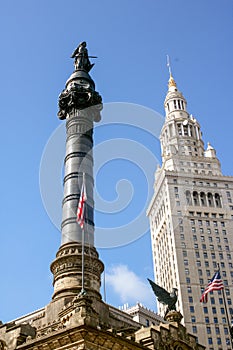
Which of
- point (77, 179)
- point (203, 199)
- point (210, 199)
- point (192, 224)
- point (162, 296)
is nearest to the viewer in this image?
point (162, 296)

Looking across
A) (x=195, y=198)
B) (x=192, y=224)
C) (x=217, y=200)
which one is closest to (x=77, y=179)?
(x=192, y=224)

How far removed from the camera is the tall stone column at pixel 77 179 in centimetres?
3434

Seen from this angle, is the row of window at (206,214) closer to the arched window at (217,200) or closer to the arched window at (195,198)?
the arched window at (217,200)

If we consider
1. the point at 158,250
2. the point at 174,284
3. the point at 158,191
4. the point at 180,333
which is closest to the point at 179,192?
the point at 158,191

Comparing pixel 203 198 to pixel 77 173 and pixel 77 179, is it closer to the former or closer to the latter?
pixel 77 173

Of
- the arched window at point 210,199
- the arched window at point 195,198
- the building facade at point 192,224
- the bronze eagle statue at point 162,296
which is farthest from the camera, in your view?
the arched window at point 210,199

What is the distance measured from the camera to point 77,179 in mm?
39094

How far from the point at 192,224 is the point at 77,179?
247ft

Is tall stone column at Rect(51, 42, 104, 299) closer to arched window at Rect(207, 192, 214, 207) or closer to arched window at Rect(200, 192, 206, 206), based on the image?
arched window at Rect(200, 192, 206, 206)

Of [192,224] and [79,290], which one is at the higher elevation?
[192,224]

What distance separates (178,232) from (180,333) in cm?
7986

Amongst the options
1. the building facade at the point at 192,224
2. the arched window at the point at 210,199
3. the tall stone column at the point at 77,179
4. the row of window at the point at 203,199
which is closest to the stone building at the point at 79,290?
the tall stone column at the point at 77,179

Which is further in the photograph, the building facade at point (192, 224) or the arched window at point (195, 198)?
the arched window at point (195, 198)

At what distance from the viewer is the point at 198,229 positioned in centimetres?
11038
